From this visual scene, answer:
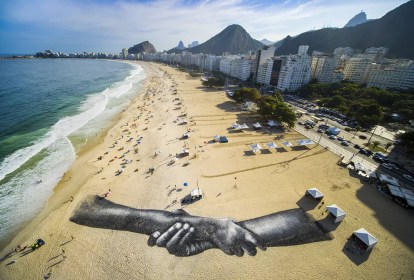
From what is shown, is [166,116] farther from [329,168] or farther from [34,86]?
[34,86]

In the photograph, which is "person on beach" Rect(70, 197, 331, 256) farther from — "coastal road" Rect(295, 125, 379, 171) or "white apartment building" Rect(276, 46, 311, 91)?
"white apartment building" Rect(276, 46, 311, 91)

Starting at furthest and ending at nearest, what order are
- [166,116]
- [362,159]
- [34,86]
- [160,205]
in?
[34,86] < [166,116] < [362,159] < [160,205]

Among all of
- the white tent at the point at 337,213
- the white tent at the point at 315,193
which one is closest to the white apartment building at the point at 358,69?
the white tent at the point at 315,193

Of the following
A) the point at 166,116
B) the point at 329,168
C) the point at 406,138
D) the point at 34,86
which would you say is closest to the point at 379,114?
the point at 406,138

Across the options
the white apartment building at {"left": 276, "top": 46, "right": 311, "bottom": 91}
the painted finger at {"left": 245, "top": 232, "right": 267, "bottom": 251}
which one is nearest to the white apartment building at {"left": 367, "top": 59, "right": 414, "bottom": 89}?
the white apartment building at {"left": 276, "top": 46, "right": 311, "bottom": 91}

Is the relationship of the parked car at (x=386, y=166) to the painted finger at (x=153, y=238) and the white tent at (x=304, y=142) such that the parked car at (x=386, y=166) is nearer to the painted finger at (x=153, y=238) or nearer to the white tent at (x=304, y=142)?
the white tent at (x=304, y=142)

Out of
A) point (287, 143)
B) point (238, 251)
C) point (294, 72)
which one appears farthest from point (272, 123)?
point (294, 72)
